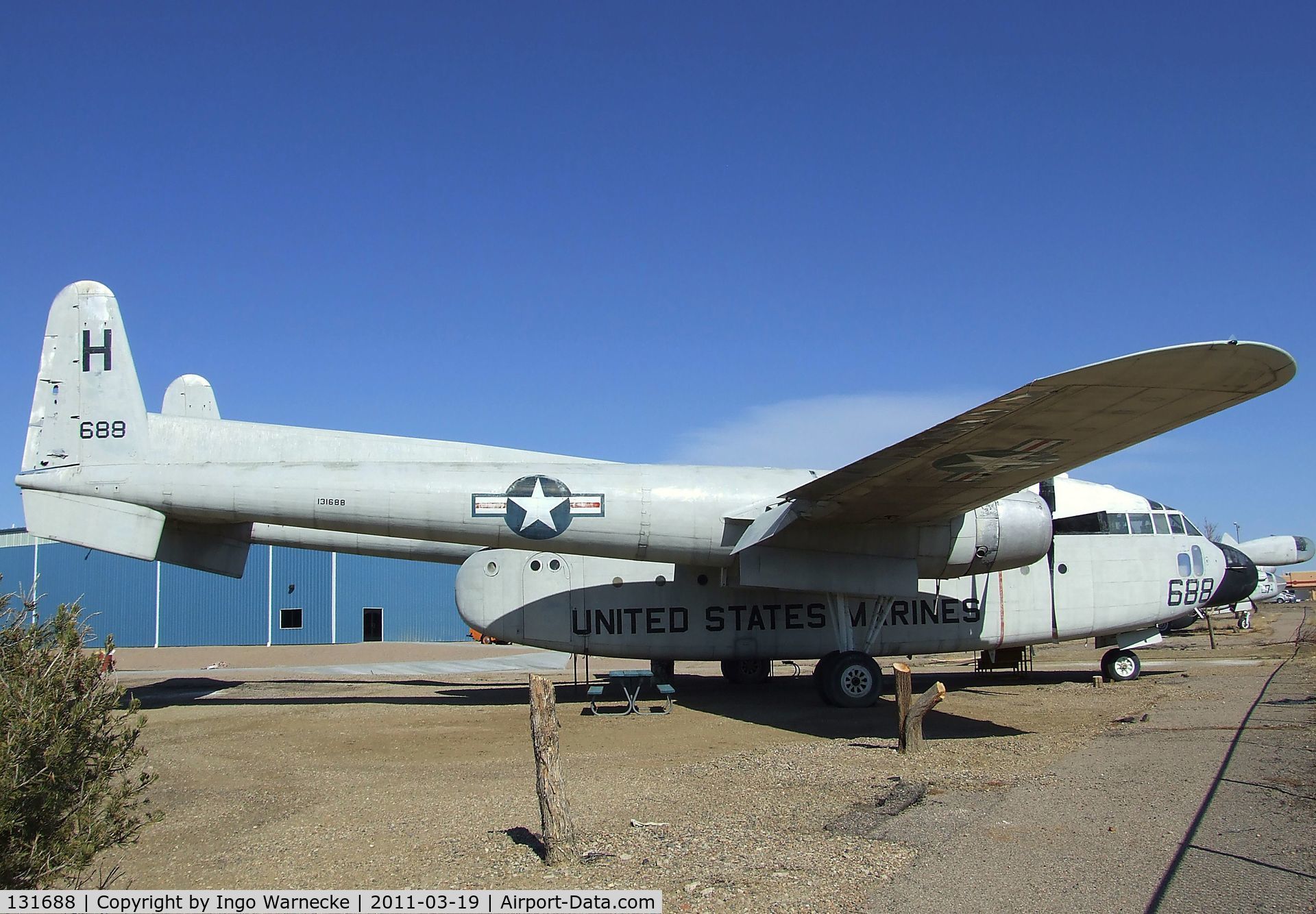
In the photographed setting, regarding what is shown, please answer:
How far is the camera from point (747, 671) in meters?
19.0

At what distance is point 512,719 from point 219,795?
232 inches

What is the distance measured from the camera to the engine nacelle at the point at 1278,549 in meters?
31.7

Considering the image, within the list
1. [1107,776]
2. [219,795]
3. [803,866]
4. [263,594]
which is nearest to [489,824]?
[803,866]

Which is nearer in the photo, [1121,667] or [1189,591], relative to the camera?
[1189,591]

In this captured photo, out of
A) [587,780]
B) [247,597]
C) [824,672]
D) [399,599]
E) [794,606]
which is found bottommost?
[587,780]

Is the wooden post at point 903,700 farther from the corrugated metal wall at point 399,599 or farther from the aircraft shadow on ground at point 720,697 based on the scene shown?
the corrugated metal wall at point 399,599

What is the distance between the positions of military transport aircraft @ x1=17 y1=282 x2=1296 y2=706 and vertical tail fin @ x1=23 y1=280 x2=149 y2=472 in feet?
0.09

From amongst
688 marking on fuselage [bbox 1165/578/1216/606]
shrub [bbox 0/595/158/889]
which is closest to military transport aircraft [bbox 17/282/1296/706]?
688 marking on fuselage [bbox 1165/578/1216/606]

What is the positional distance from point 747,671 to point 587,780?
10.2 meters

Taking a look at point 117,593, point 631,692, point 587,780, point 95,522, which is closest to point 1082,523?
point 631,692

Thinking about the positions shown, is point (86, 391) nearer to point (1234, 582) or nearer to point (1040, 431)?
point (1040, 431)

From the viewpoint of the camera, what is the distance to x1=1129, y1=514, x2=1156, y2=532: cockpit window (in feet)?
58.3

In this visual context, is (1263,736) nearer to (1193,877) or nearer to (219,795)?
(1193,877)

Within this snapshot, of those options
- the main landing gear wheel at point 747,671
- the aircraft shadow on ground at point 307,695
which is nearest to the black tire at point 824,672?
the main landing gear wheel at point 747,671
